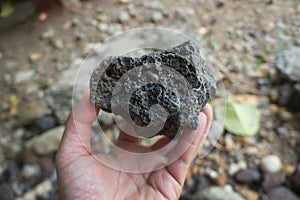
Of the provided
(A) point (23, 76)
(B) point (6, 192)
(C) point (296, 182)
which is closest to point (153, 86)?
(C) point (296, 182)

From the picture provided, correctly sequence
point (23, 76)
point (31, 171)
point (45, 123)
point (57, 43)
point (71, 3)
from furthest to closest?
point (71, 3)
point (57, 43)
point (23, 76)
point (45, 123)
point (31, 171)

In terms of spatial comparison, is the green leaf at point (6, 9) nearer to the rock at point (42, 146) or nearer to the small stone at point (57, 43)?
the small stone at point (57, 43)

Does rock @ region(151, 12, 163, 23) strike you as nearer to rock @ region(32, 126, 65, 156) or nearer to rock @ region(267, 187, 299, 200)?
rock @ region(32, 126, 65, 156)

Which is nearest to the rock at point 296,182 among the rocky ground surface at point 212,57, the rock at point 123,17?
the rocky ground surface at point 212,57

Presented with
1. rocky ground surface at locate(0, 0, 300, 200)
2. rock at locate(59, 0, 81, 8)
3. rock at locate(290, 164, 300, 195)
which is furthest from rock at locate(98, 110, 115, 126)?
rock at locate(59, 0, 81, 8)

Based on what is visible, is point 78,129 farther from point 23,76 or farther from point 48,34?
point 48,34

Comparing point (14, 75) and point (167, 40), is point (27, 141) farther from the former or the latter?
point (167, 40)
